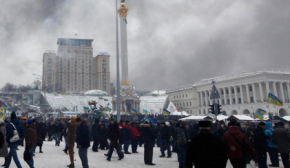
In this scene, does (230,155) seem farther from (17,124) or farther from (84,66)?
(84,66)

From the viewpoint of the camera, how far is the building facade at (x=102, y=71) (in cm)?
12500

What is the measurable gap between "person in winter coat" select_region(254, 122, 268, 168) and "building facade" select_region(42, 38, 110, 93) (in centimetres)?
11376

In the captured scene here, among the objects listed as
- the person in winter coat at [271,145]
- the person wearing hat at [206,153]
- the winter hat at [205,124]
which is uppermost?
the winter hat at [205,124]

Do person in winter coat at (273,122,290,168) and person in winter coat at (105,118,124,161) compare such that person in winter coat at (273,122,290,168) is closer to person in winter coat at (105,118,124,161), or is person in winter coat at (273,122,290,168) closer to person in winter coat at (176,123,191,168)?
person in winter coat at (176,123,191,168)

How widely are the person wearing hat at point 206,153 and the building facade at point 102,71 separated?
12219 centimetres

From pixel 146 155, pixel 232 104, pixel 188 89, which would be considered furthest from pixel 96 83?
pixel 146 155

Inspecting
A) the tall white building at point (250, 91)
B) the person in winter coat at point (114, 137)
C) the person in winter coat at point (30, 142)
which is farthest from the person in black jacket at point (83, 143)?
the tall white building at point (250, 91)

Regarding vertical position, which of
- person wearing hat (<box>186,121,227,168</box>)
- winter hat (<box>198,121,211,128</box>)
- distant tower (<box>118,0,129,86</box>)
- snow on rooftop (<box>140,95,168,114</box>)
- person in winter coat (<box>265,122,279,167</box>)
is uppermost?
distant tower (<box>118,0,129,86</box>)

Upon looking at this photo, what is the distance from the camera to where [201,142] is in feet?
13.0

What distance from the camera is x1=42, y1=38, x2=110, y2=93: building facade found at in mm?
116250

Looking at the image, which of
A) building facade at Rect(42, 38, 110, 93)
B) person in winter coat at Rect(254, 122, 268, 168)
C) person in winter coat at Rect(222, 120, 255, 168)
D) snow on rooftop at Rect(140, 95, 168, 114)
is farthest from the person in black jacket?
building facade at Rect(42, 38, 110, 93)

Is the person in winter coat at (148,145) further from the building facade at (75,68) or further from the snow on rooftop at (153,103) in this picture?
the building facade at (75,68)

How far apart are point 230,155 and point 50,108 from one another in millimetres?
57187

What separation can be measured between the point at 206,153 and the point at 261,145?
221 inches
